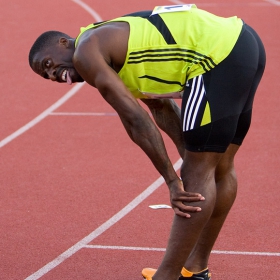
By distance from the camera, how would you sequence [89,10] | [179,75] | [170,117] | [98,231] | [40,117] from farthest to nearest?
1. [89,10]
2. [40,117]
3. [98,231]
4. [170,117]
5. [179,75]

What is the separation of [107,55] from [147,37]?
8.4 inches

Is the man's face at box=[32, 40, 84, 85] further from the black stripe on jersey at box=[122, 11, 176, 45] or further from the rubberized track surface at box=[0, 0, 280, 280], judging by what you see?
the rubberized track surface at box=[0, 0, 280, 280]

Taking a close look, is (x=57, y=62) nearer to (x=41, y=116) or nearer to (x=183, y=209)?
(x=183, y=209)

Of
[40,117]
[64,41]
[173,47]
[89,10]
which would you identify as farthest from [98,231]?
[89,10]

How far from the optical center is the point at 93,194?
5.93m

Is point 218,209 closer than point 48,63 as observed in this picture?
No

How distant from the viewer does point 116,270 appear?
4477 millimetres

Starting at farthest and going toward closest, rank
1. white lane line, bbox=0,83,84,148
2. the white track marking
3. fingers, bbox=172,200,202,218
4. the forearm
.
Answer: the white track marking
white lane line, bbox=0,83,84,148
fingers, bbox=172,200,202,218
the forearm

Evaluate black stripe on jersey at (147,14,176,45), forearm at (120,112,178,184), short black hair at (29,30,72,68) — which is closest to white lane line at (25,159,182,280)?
forearm at (120,112,178,184)

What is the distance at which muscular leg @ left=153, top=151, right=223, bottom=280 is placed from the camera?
373 cm

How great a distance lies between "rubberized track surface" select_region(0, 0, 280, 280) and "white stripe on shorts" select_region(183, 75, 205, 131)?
3.86 ft

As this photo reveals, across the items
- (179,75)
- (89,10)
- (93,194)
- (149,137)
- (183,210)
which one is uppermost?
(179,75)

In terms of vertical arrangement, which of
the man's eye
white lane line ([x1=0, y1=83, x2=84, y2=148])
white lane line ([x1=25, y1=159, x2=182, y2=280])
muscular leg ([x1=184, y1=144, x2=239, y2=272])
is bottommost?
white lane line ([x1=0, y1=83, x2=84, y2=148])

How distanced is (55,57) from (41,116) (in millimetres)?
4621
